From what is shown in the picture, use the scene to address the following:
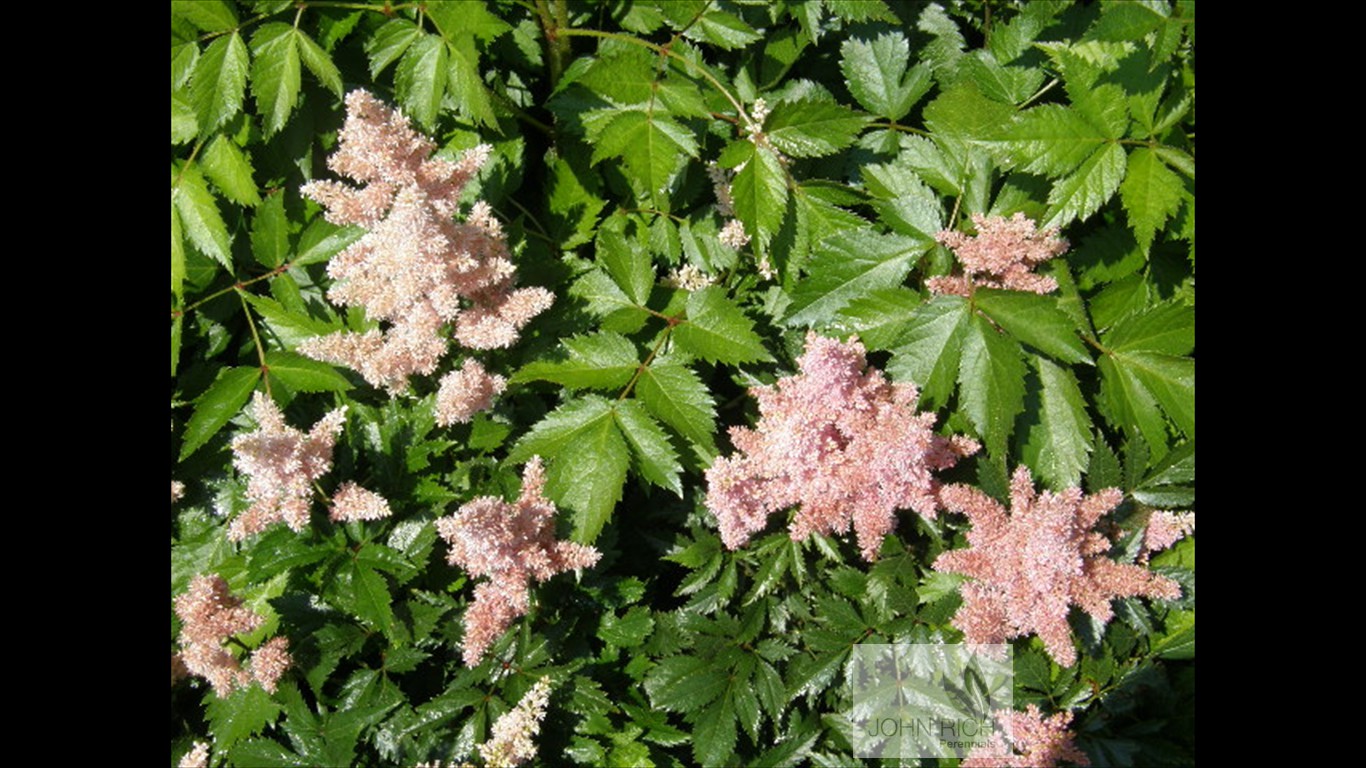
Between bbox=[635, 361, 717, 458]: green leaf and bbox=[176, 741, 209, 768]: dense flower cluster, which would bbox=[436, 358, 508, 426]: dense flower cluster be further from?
bbox=[176, 741, 209, 768]: dense flower cluster

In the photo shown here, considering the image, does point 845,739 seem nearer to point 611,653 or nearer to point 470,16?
point 611,653

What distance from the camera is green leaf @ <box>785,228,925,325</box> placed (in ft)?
6.36

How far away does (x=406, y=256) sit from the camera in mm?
1772

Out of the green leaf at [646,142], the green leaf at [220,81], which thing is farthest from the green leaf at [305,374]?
the green leaf at [646,142]

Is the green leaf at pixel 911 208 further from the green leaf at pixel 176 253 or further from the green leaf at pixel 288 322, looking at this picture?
the green leaf at pixel 176 253

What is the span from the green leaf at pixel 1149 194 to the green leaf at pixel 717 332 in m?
0.74

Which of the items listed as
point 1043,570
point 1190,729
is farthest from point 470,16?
point 1190,729

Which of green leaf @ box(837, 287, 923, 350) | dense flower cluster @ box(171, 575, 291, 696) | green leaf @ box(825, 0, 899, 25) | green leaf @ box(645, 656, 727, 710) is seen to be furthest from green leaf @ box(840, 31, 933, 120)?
dense flower cluster @ box(171, 575, 291, 696)

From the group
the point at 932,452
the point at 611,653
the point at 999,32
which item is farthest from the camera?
the point at 999,32

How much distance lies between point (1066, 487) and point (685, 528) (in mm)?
828

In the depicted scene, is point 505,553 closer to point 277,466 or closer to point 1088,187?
point 277,466

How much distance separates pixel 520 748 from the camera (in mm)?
1721

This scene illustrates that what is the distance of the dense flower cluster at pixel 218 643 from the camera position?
1859mm

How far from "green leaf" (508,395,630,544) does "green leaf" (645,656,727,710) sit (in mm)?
318
